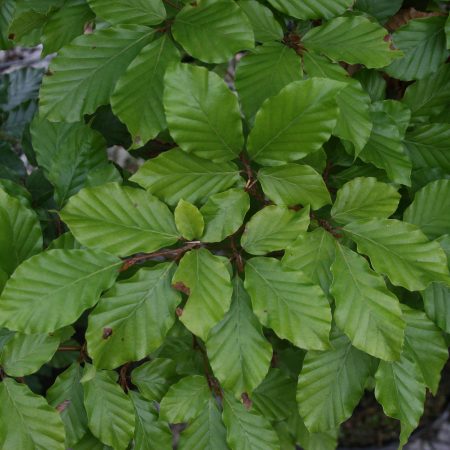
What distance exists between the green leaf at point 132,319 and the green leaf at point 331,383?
0.22 m

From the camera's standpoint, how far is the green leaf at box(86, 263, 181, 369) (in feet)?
2.01

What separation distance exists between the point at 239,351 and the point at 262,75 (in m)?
0.34

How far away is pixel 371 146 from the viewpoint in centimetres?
72

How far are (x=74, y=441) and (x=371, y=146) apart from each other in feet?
1.90

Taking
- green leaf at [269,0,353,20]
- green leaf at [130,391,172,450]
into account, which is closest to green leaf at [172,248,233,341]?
green leaf at [130,391,172,450]

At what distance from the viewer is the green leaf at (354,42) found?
68 cm

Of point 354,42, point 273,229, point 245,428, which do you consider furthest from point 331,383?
point 354,42

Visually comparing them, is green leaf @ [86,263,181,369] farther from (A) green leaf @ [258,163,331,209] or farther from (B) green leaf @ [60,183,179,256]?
(A) green leaf @ [258,163,331,209]

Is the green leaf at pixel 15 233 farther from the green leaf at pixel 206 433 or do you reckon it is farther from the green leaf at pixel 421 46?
the green leaf at pixel 421 46

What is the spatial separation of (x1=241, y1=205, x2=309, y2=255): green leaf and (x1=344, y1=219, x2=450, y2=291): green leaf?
0.26 feet

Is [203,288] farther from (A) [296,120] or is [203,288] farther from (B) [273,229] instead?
(A) [296,120]

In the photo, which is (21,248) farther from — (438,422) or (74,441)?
(438,422)

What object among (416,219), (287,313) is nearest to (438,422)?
(416,219)

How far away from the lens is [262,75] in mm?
656
